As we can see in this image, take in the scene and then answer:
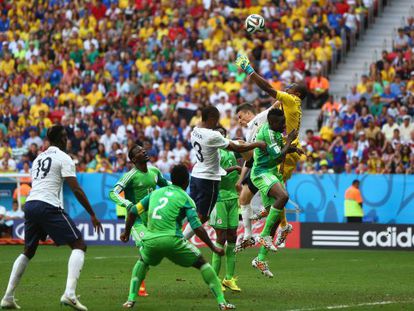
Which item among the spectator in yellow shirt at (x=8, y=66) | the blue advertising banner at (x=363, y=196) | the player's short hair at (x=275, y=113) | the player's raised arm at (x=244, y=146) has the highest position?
the spectator in yellow shirt at (x=8, y=66)

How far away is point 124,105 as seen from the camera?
35344 mm

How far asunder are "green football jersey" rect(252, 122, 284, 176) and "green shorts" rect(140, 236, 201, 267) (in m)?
4.18

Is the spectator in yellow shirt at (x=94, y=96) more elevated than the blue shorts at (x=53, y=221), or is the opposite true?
the spectator in yellow shirt at (x=94, y=96)

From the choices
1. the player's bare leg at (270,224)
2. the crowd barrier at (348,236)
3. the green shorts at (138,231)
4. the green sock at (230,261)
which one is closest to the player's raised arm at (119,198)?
the green shorts at (138,231)

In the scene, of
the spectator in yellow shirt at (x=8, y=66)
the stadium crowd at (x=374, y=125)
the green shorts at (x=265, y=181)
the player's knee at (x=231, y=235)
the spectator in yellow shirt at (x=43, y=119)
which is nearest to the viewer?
the player's knee at (x=231, y=235)

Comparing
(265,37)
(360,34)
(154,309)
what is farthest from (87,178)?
(154,309)

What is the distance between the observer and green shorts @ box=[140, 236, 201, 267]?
12.6 metres

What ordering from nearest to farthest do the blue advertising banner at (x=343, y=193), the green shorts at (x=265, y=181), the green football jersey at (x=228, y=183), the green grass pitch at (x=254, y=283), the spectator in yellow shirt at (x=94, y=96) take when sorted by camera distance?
the green grass pitch at (x=254, y=283), the green football jersey at (x=228, y=183), the green shorts at (x=265, y=181), the blue advertising banner at (x=343, y=193), the spectator in yellow shirt at (x=94, y=96)

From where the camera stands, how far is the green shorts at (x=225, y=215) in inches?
629

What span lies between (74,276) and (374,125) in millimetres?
18161

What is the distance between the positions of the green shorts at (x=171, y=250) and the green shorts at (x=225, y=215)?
10.5ft

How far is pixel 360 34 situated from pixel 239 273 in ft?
58.0

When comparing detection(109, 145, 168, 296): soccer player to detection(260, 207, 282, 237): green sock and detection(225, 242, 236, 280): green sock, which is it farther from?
detection(260, 207, 282, 237): green sock

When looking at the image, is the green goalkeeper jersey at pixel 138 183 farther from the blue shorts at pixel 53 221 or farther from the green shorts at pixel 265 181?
the blue shorts at pixel 53 221
